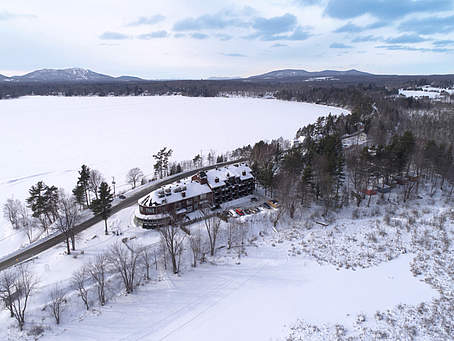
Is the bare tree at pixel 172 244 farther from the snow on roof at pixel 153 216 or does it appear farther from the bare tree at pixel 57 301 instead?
the bare tree at pixel 57 301

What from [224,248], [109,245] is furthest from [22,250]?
[224,248]

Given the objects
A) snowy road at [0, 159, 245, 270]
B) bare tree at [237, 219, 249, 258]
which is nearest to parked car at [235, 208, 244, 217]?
bare tree at [237, 219, 249, 258]

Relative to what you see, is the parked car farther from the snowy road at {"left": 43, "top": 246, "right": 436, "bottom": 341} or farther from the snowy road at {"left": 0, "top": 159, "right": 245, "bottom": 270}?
the snowy road at {"left": 0, "top": 159, "right": 245, "bottom": 270}

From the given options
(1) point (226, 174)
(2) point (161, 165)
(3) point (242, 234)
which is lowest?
(3) point (242, 234)

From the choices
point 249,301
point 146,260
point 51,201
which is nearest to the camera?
point 249,301

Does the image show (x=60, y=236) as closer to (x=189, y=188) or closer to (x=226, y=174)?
(x=189, y=188)

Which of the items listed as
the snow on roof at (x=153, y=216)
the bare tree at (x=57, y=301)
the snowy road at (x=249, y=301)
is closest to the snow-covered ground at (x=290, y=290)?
the snowy road at (x=249, y=301)

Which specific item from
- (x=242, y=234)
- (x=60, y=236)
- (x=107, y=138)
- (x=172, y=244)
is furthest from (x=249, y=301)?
(x=107, y=138)
